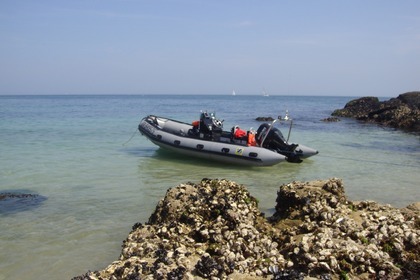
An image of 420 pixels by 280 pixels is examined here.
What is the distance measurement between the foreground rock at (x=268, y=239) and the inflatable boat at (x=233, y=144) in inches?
235

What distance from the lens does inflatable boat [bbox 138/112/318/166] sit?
13.2 meters

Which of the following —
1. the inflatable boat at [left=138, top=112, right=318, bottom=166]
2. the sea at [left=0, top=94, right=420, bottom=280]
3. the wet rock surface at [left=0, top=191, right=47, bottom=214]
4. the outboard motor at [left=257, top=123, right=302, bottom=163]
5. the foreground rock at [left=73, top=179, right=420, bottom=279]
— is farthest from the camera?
the outboard motor at [left=257, top=123, right=302, bottom=163]

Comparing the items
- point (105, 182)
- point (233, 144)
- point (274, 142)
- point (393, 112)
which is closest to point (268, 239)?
point (105, 182)

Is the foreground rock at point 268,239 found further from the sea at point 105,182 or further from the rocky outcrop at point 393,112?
the rocky outcrop at point 393,112

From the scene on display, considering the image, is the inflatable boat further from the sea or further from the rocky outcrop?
the rocky outcrop

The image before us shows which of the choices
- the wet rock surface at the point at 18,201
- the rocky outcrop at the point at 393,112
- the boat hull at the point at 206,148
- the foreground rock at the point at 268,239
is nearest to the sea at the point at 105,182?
the wet rock surface at the point at 18,201

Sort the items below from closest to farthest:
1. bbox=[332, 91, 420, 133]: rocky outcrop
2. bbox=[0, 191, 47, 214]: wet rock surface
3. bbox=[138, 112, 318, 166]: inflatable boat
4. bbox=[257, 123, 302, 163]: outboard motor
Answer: bbox=[0, 191, 47, 214]: wet rock surface, bbox=[138, 112, 318, 166]: inflatable boat, bbox=[257, 123, 302, 163]: outboard motor, bbox=[332, 91, 420, 133]: rocky outcrop

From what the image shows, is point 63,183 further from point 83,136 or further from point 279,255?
point 83,136

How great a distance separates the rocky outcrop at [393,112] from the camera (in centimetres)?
2853

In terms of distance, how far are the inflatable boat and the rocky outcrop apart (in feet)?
55.6

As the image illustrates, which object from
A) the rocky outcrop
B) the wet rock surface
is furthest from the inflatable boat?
the rocky outcrop

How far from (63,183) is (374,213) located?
8.33 m

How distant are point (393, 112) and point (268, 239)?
30.1 m

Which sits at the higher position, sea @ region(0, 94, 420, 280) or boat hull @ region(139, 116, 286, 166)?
boat hull @ region(139, 116, 286, 166)
